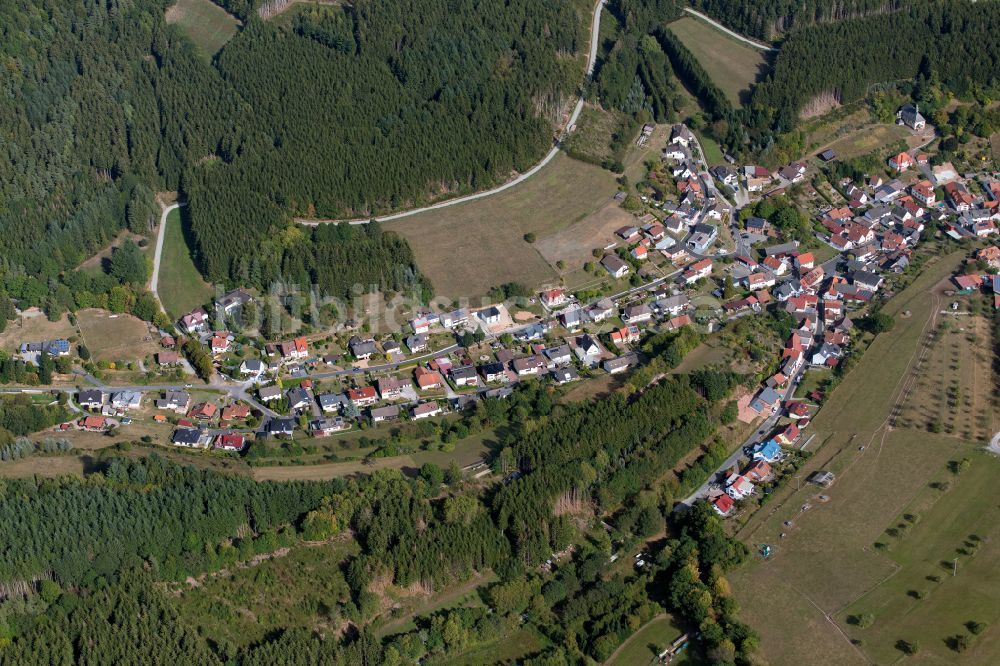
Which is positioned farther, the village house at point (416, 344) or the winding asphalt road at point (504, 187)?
the winding asphalt road at point (504, 187)

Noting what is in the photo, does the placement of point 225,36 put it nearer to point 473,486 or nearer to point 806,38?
point 806,38

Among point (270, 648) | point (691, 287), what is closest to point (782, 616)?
point (270, 648)

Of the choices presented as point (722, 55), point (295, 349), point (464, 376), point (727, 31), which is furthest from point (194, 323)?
point (727, 31)

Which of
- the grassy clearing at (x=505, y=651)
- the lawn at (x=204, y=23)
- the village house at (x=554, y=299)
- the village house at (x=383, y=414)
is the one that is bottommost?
the grassy clearing at (x=505, y=651)

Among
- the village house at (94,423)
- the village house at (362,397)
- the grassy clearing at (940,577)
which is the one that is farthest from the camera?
the village house at (362,397)

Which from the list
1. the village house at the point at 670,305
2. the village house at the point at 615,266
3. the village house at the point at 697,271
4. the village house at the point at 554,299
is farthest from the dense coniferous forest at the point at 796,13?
the village house at the point at 554,299

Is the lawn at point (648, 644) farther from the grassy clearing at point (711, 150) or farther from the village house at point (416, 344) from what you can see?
the grassy clearing at point (711, 150)

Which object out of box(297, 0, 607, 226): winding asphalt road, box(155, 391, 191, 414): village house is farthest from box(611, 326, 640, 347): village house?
box(155, 391, 191, 414): village house
